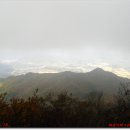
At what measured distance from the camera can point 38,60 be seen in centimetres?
894

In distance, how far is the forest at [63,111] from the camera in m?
7.18

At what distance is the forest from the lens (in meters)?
7.18

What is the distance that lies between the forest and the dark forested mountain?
0.37 m

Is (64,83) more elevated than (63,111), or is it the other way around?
(64,83)

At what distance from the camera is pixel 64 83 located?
8398 mm

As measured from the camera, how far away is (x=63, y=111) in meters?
7.55

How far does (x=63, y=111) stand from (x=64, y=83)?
1164 millimetres

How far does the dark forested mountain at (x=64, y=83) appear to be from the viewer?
26.9 ft

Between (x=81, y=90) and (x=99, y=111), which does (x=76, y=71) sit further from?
→ (x=99, y=111)

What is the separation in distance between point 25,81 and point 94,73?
2.48 metres

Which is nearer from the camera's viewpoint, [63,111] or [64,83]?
[63,111]

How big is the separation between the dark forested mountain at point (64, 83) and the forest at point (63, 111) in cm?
37

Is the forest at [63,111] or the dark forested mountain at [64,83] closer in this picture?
the forest at [63,111]

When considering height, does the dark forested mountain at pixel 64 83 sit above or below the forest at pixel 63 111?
above
